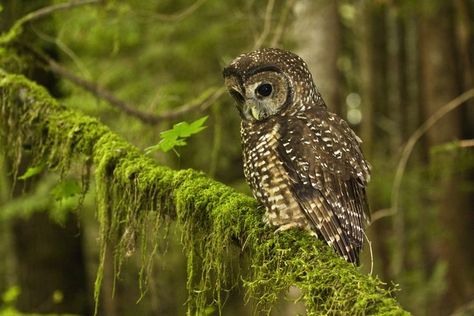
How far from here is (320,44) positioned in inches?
282

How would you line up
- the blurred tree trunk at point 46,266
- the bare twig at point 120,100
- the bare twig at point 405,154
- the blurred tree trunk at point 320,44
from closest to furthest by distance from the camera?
the bare twig at point 120,100 < the bare twig at point 405,154 < the blurred tree trunk at point 320,44 < the blurred tree trunk at point 46,266

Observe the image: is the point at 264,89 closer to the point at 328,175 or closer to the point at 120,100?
the point at 328,175

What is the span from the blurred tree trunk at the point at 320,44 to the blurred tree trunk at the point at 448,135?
3193 millimetres

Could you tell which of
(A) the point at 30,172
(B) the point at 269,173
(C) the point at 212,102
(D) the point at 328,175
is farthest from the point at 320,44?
(A) the point at 30,172

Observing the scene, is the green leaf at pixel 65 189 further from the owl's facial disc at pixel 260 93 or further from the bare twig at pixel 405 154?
the bare twig at pixel 405 154

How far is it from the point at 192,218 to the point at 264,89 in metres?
0.91

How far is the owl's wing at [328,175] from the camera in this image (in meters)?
3.70

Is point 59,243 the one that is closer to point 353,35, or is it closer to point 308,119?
point 308,119

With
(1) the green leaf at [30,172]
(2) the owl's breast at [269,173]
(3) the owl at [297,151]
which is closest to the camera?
(2) the owl's breast at [269,173]

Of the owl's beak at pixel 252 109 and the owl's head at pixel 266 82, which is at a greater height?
the owl's head at pixel 266 82

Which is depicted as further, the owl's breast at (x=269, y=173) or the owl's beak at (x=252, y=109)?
the owl's beak at (x=252, y=109)

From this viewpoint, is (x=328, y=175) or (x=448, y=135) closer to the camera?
(x=328, y=175)

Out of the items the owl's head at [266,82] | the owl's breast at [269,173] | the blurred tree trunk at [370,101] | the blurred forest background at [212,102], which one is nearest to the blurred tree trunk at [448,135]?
the blurred forest background at [212,102]

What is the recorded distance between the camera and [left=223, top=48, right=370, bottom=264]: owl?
3684 mm
